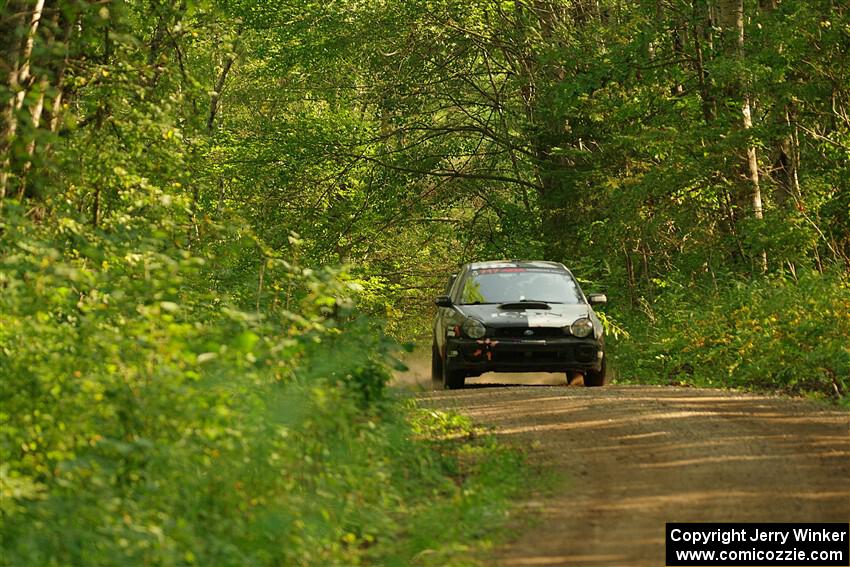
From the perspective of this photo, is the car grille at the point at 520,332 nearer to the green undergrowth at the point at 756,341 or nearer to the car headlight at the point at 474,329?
the car headlight at the point at 474,329

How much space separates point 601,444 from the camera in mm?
11898

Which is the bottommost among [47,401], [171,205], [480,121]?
[47,401]

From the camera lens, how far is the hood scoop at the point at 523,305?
17.6 metres

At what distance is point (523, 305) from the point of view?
17625mm

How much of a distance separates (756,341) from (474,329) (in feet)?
13.4

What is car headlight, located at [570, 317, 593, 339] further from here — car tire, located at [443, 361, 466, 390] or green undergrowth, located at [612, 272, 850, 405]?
green undergrowth, located at [612, 272, 850, 405]

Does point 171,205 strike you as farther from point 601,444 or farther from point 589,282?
point 589,282

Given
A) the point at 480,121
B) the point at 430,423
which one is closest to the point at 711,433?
the point at 430,423

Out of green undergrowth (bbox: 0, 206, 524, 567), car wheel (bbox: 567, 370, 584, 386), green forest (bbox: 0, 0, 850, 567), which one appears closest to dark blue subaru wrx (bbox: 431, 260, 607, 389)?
car wheel (bbox: 567, 370, 584, 386)

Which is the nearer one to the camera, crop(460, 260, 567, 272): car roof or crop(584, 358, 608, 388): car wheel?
crop(584, 358, 608, 388): car wheel

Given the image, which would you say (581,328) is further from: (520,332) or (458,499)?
(458,499)

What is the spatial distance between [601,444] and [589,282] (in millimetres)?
13851

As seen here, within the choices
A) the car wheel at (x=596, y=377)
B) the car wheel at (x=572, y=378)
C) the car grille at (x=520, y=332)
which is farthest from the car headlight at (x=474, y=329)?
the car wheel at (x=572, y=378)

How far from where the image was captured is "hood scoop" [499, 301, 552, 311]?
57.6 ft
